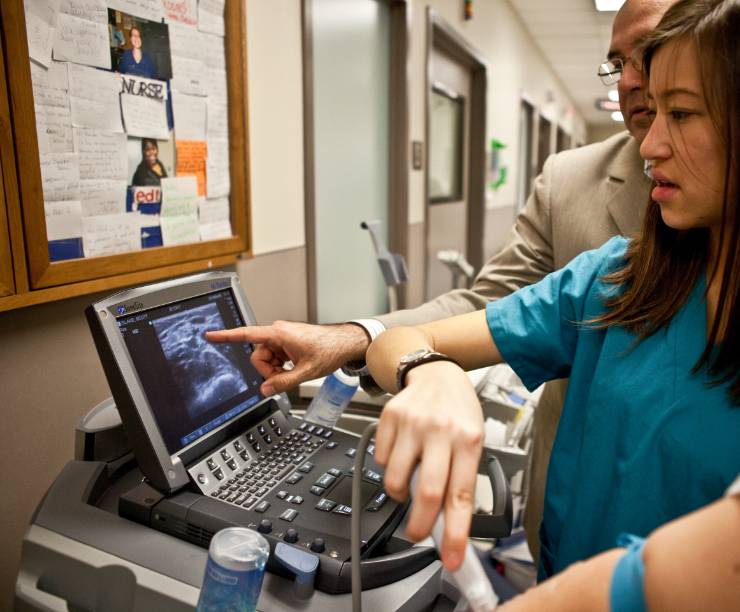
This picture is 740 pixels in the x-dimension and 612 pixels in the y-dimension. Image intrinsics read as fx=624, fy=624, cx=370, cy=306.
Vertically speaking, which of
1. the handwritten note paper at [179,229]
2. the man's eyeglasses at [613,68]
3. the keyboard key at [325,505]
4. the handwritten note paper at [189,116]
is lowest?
the keyboard key at [325,505]

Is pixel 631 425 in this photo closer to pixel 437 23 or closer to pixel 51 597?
pixel 51 597

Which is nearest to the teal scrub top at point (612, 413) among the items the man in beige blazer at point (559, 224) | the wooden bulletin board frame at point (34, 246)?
the man in beige blazer at point (559, 224)

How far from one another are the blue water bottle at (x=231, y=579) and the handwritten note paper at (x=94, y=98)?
909mm

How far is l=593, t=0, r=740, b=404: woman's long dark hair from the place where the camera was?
642mm

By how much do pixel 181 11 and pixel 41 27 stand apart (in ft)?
1.30

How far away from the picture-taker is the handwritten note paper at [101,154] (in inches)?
47.5

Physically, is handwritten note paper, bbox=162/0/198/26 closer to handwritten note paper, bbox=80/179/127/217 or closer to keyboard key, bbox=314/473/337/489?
handwritten note paper, bbox=80/179/127/217

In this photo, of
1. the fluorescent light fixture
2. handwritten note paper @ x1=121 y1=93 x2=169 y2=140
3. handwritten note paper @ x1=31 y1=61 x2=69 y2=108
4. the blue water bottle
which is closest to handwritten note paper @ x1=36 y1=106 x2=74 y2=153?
handwritten note paper @ x1=31 y1=61 x2=69 y2=108

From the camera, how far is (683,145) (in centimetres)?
69

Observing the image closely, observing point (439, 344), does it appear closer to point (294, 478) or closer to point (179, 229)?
point (294, 478)

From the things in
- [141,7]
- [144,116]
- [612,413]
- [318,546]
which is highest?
[141,7]

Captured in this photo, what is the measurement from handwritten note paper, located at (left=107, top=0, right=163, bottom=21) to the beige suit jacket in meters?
0.85

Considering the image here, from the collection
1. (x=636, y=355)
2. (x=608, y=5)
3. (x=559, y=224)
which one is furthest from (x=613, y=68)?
(x=608, y=5)

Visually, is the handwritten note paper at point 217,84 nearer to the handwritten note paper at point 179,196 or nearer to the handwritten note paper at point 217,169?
the handwritten note paper at point 217,169
